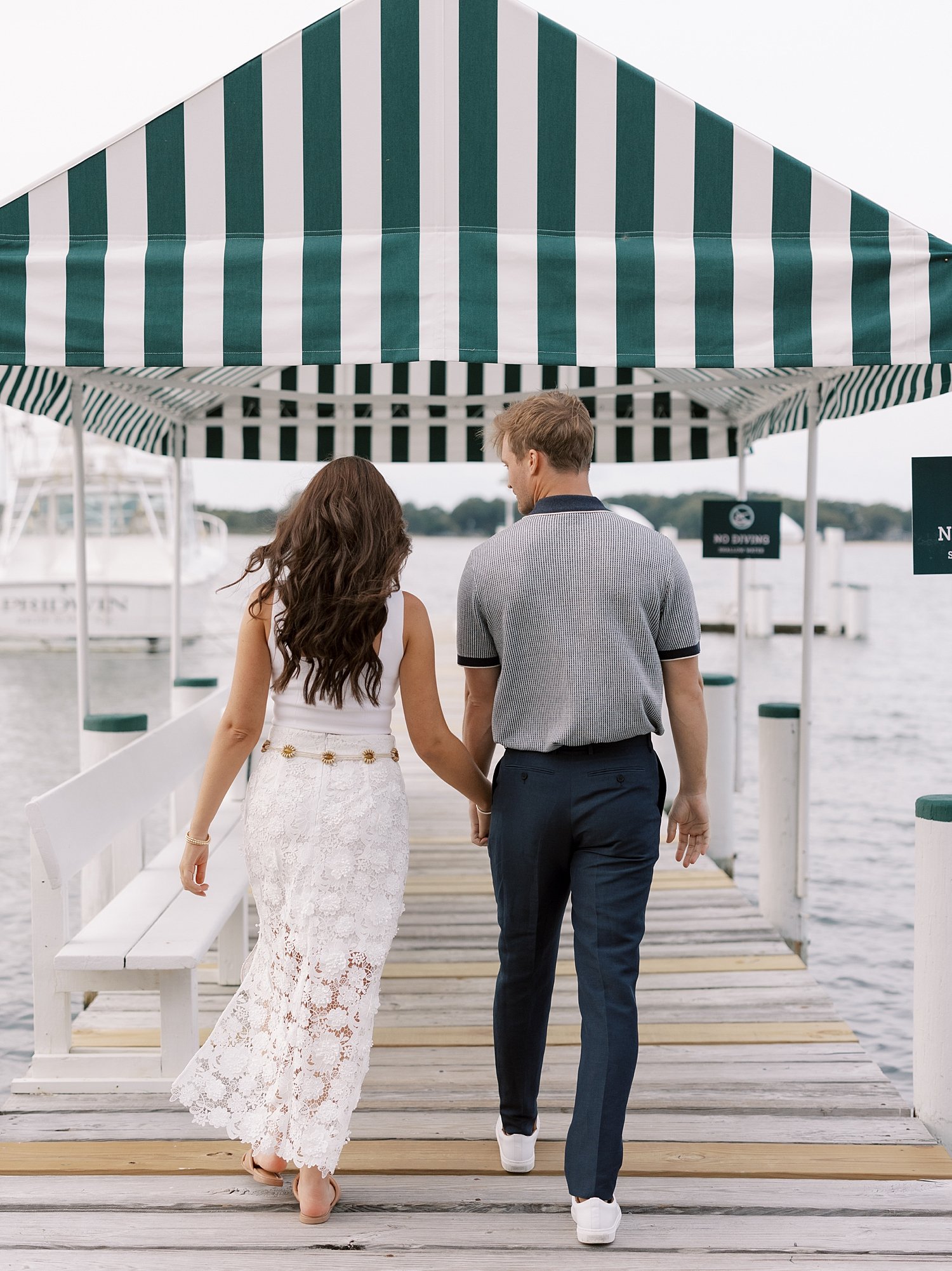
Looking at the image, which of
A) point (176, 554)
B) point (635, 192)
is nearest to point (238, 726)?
point (635, 192)

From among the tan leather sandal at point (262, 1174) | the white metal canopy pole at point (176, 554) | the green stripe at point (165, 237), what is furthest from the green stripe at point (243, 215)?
the white metal canopy pole at point (176, 554)

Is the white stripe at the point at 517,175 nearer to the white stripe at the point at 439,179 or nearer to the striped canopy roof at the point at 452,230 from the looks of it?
the striped canopy roof at the point at 452,230

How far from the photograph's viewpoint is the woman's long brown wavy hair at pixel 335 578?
2.31m

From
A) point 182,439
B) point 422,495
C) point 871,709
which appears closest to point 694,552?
point 422,495

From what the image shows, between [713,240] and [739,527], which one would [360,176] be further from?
[739,527]

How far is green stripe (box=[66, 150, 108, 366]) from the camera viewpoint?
2896 millimetres

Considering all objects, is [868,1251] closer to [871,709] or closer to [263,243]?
[263,243]

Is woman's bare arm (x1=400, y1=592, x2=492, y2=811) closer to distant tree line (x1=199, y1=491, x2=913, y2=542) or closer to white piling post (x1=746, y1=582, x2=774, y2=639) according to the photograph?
distant tree line (x1=199, y1=491, x2=913, y2=542)

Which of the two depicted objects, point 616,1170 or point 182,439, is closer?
point 616,1170

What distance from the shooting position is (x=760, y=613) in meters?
27.7

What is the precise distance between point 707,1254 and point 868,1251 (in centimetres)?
34

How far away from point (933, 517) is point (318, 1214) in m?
2.50

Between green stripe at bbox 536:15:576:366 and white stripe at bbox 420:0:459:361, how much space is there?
219 millimetres

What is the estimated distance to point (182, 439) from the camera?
21.8 feet
